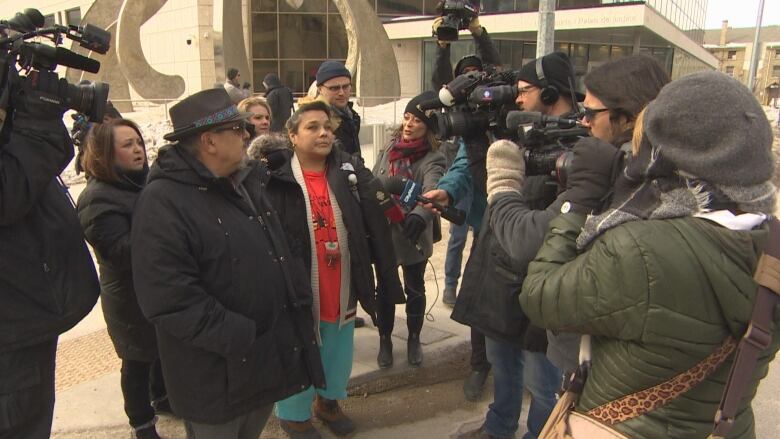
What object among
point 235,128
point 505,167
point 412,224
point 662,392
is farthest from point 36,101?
point 662,392

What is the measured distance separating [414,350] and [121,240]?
2168mm

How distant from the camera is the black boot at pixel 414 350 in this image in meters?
4.01

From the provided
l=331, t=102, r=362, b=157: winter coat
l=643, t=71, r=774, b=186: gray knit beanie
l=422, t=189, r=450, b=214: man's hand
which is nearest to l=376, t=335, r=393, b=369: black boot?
l=422, t=189, r=450, b=214: man's hand

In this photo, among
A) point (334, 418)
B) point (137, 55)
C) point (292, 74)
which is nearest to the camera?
point (334, 418)

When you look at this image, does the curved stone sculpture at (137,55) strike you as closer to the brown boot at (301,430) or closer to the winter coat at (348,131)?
the winter coat at (348,131)

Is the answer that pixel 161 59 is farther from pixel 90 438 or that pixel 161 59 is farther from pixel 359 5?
pixel 90 438

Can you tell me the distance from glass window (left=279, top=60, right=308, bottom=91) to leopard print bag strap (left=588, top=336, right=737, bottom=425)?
2687cm

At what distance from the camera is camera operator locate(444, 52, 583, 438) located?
255 cm

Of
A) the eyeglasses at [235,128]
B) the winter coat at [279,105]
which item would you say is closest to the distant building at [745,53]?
the winter coat at [279,105]

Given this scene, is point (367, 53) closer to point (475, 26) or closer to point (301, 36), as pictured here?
point (301, 36)

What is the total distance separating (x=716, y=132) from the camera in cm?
139

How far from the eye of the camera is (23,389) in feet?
6.49

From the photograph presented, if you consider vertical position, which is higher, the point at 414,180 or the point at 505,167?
the point at 505,167

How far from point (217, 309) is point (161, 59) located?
25106mm
